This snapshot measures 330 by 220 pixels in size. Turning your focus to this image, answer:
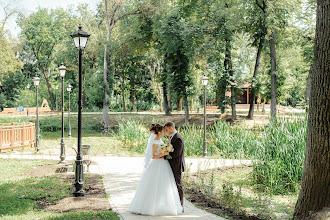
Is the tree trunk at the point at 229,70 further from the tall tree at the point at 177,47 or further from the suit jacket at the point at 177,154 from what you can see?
the suit jacket at the point at 177,154

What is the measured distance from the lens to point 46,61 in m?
44.3

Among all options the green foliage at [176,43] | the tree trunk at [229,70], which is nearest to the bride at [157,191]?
the green foliage at [176,43]

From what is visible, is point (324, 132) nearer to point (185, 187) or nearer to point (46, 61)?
point (185, 187)

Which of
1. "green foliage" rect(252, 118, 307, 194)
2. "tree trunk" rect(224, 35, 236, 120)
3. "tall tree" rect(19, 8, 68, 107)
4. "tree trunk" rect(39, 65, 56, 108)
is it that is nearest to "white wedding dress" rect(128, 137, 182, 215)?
"green foliage" rect(252, 118, 307, 194)

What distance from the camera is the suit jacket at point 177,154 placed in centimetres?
634

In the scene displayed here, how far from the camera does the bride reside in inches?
247

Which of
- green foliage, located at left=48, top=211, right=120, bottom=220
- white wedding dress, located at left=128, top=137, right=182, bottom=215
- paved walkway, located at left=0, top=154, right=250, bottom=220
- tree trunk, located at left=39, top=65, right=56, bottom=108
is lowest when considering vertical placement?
paved walkway, located at left=0, top=154, right=250, bottom=220

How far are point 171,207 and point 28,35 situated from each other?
141 ft

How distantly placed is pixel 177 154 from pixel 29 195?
4.02 meters

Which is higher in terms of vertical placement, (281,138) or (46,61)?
(46,61)

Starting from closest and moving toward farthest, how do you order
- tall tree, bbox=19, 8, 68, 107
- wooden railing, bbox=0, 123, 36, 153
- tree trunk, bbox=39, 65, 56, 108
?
wooden railing, bbox=0, 123, 36, 153 → tall tree, bbox=19, 8, 68, 107 → tree trunk, bbox=39, 65, 56, 108

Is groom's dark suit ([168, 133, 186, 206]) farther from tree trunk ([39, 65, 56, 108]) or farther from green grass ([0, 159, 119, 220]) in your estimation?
tree trunk ([39, 65, 56, 108])

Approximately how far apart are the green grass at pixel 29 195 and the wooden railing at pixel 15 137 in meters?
4.69

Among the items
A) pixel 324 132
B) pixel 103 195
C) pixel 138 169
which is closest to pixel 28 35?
pixel 138 169
